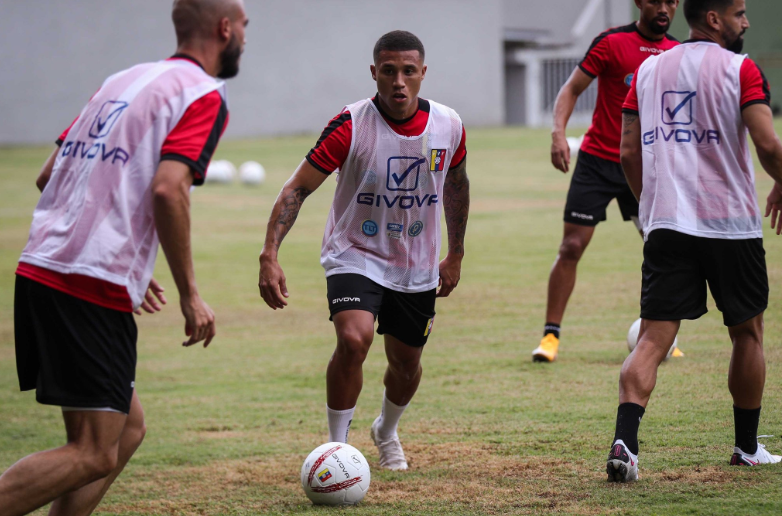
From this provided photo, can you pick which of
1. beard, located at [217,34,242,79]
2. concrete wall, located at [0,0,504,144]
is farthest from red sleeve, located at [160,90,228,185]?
concrete wall, located at [0,0,504,144]

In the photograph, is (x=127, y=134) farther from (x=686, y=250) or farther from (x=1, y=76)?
(x=1, y=76)

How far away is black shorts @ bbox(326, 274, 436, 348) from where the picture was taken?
4.84 meters

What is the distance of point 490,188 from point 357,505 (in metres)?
18.4

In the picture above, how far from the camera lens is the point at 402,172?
498 cm

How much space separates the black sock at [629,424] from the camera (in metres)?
4.41

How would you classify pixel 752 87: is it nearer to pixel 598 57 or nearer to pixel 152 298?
pixel 152 298

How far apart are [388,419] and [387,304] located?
73 centimetres

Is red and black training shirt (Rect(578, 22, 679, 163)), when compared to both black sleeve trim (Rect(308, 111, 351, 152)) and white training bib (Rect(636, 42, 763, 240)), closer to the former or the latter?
white training bib (Rect(636, 42, 763, 240))

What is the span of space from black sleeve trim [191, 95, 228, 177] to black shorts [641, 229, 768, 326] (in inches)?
86.3

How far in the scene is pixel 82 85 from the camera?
39.2 meters

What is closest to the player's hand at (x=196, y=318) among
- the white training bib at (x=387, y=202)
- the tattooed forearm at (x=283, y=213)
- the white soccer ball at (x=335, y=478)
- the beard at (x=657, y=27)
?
the tattooed forearm at (x=283, y=213)

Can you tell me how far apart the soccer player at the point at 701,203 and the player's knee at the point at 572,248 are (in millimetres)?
2994

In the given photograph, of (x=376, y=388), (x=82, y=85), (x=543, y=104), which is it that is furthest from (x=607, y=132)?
(x=543, y=104)

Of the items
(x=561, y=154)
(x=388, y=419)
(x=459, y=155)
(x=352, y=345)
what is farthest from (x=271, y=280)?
(x=561, y=154)
